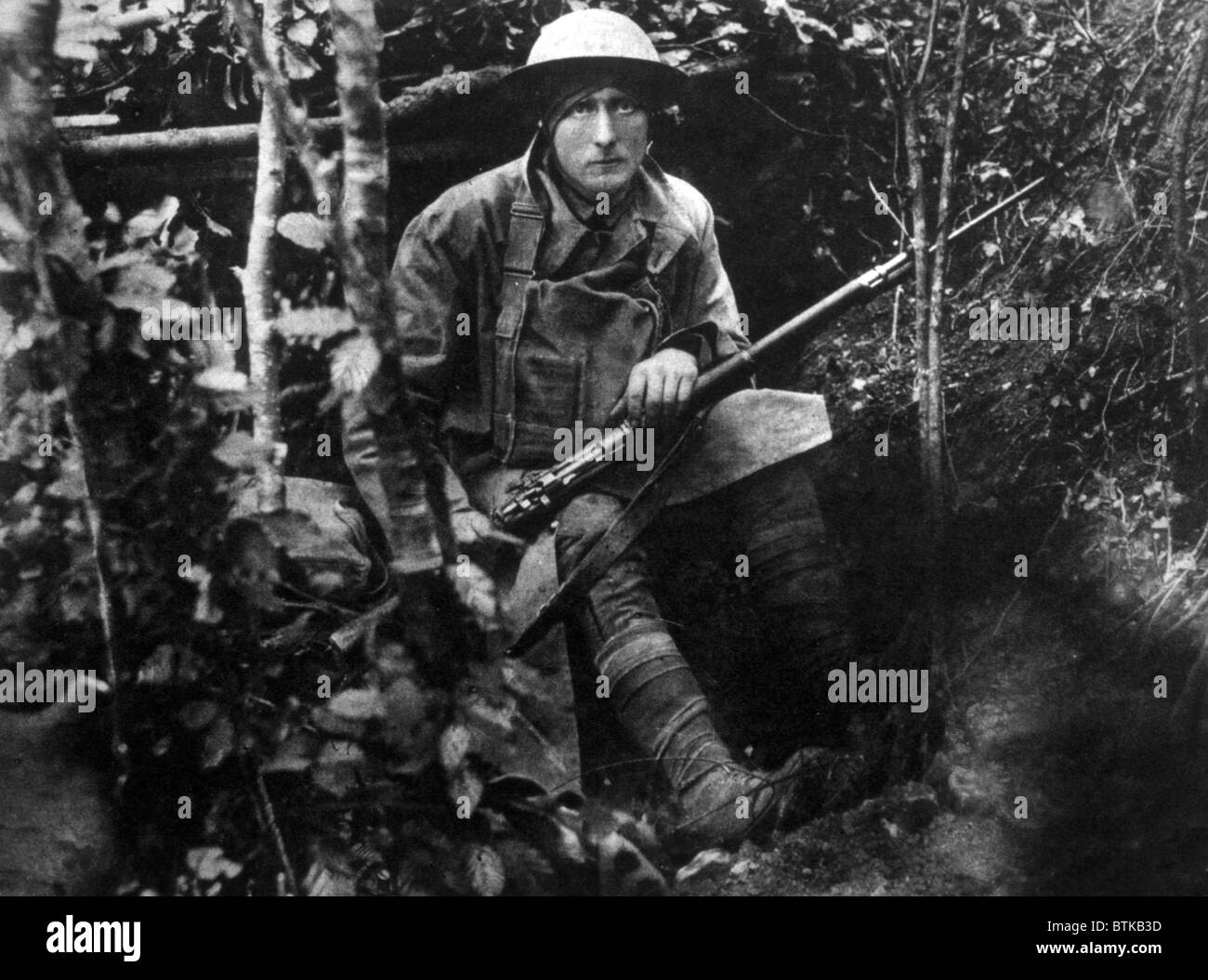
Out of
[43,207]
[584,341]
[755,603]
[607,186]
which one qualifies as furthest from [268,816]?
[607,186]

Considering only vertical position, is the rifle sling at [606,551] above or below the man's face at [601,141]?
below

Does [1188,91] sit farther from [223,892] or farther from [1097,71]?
[223,892]

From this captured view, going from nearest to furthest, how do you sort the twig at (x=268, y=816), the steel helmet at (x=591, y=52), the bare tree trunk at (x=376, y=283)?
the bare tree trunk at (x=376, y=283), the steel helmet at (x=591, y=52), the twig at (x=268, y=816)

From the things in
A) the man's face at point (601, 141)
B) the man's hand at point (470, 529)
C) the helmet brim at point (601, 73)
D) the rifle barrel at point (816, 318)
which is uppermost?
the helmet brim at point (601, 73)

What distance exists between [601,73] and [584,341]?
89 cm

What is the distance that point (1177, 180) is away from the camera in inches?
189

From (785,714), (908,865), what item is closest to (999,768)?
(908,865)

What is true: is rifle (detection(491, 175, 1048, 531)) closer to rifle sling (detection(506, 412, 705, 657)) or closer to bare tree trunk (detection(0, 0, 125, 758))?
rifle sling (detection(506, 412, 705, 657))

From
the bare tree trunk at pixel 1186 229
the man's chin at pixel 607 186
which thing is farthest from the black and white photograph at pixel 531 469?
the bare tree trunk at pixel 1186 229

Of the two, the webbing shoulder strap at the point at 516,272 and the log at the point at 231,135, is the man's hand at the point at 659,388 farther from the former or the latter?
the log at the point at 231,135

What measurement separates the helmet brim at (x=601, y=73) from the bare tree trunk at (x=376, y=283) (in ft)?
1.60

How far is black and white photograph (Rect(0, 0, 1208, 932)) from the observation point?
451 centimetres

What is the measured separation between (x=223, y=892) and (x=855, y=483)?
8.57 ft

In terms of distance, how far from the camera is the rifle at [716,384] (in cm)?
452
